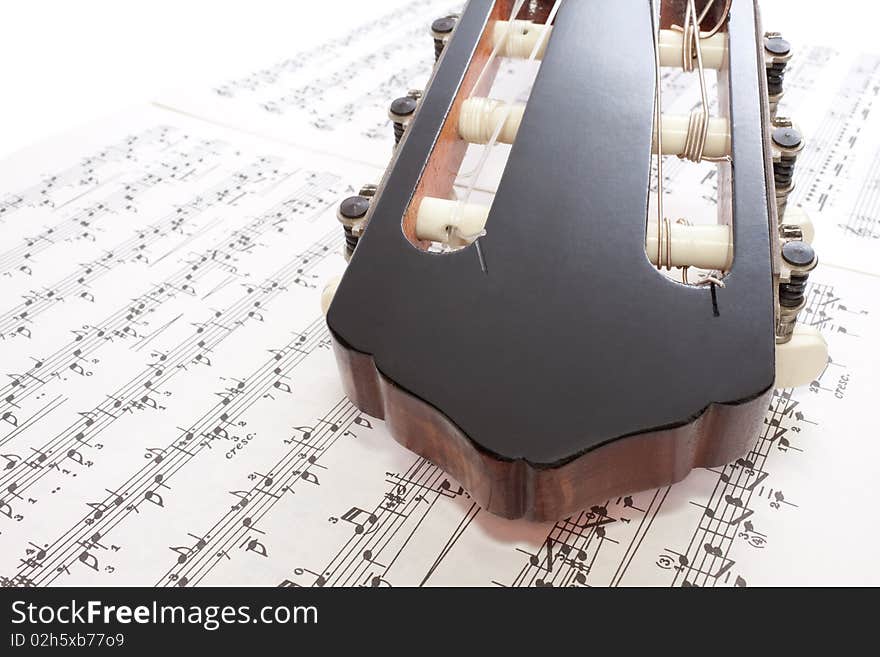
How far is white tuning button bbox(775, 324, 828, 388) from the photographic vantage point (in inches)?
21.7

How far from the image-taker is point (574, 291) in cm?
52

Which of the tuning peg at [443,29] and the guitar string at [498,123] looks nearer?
the guitar string at [498,123]

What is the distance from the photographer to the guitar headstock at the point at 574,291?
1.60 ft

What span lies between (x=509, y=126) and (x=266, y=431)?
11.9 inches

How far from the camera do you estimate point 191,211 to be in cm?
89

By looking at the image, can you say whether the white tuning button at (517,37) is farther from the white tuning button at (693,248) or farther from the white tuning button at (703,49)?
the white tuning button at (693,248)

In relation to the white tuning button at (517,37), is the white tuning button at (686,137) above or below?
below

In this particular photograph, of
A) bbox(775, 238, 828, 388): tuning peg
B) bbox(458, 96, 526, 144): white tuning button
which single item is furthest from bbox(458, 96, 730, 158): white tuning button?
bbox(775, 238, 828, 388): tuning peg

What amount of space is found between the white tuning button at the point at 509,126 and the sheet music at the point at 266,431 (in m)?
0.20

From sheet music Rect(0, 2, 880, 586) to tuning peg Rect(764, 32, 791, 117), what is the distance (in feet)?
0.51

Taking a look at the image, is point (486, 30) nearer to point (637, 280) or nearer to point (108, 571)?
point (637, 280)

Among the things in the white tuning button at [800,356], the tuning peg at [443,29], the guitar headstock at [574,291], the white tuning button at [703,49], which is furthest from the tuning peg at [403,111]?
the white tuning button at [800,356]

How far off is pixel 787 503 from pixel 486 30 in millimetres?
457

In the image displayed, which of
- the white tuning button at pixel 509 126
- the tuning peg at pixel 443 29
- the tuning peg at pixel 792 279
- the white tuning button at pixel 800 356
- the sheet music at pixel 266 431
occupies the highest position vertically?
the tuning peg at pixel 443 29
